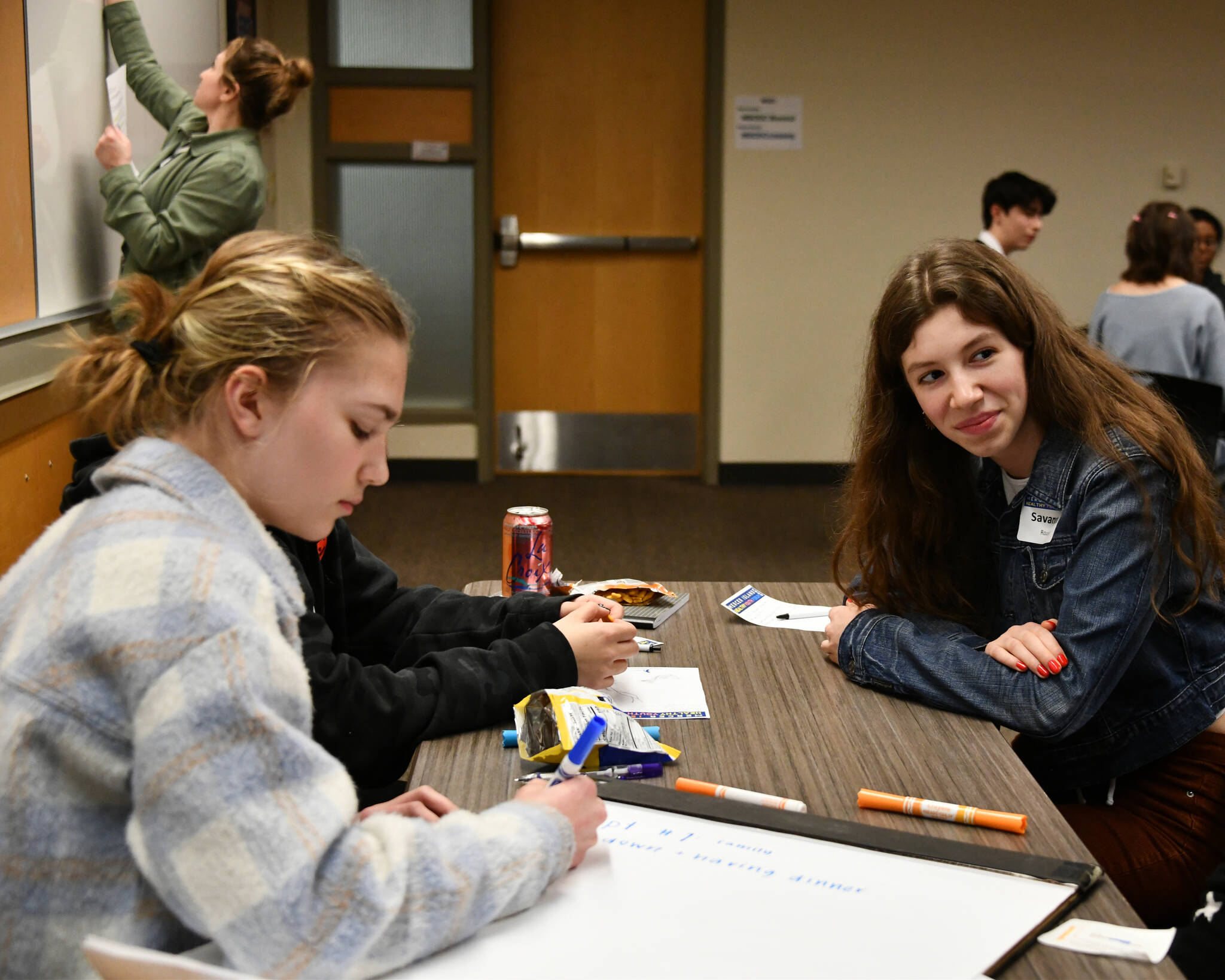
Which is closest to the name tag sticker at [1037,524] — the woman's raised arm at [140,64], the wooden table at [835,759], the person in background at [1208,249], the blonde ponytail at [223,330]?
the wooden table at [835,759]

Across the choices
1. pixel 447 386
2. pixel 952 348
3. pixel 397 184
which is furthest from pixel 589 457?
pixel 952 348

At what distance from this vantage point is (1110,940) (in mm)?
897

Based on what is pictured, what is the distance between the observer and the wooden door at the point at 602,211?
5688 millimetres

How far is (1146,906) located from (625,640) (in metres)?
0.66

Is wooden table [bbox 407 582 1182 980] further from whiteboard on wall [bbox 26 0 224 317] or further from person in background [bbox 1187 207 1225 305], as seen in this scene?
person in background [bbox 1187 207 1225 305]

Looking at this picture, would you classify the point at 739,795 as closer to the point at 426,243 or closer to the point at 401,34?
the point at 426,243

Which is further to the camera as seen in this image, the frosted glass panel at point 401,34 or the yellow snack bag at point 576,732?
the frosted glass panel at point 401,34

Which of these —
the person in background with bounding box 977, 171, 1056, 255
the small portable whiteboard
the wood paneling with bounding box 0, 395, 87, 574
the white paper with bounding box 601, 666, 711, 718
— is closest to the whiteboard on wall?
the wood paneling with bounding box 0, 395, 87, 574

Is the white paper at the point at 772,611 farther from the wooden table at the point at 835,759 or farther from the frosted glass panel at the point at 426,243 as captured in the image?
the frosted glass panel at the point at 426,243

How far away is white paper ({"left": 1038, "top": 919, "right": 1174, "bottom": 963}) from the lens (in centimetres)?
88

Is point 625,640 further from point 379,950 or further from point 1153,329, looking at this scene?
point 1153,329

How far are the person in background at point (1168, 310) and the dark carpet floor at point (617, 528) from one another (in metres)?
1.13

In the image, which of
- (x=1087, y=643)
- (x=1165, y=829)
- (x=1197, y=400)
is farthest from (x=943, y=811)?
(x=1197, y=400)

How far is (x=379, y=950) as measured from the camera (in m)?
0.83
